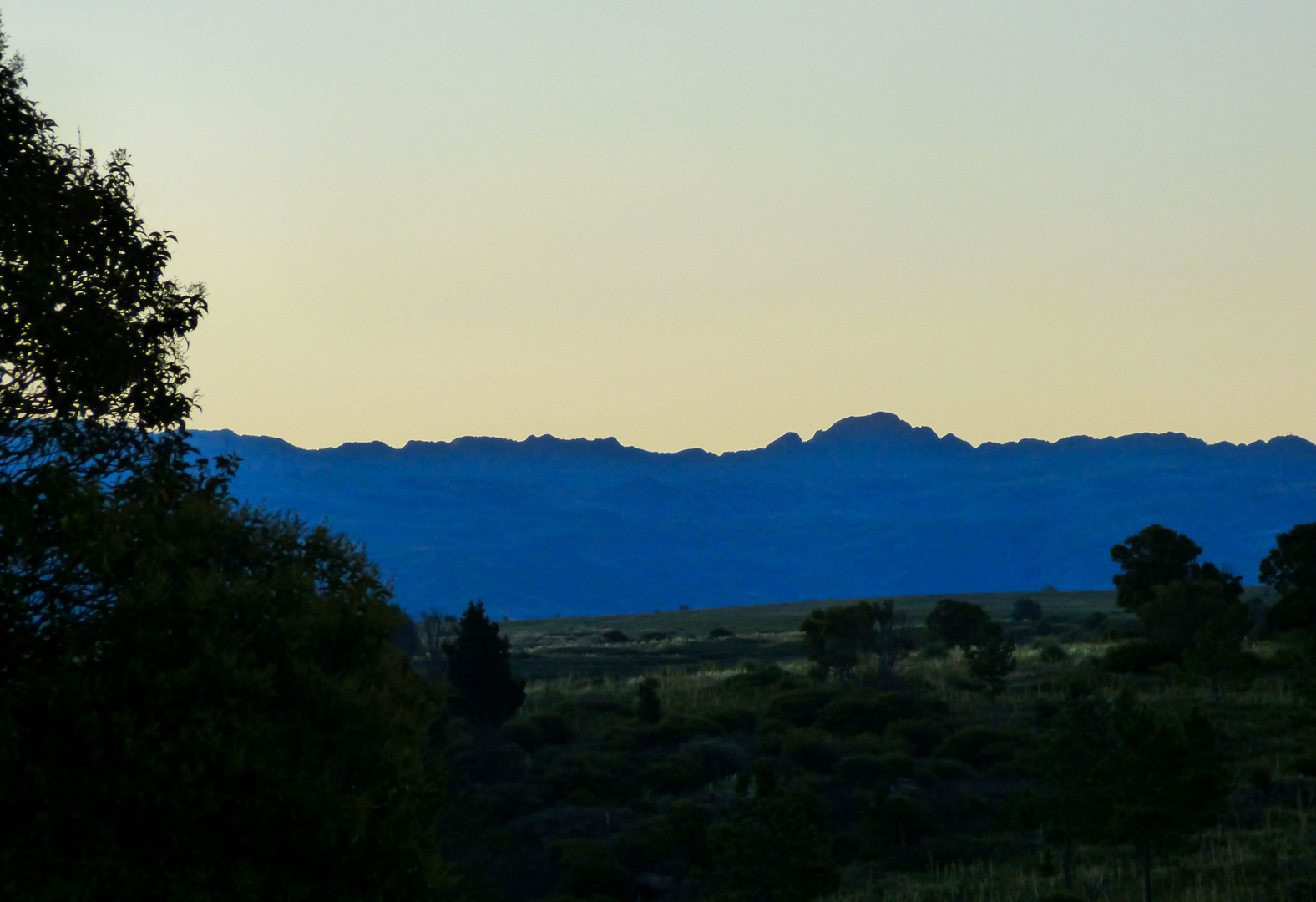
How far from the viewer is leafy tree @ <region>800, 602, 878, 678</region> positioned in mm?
54781

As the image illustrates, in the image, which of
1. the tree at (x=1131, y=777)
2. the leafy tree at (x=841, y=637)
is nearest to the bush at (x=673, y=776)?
the tree at (x=1131, y=777)

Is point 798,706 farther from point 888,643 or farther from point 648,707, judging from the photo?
point 888,643

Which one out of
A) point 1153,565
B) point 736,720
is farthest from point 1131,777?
point 1153,565

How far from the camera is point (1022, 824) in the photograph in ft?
112

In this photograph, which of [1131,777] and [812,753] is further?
[812,753]

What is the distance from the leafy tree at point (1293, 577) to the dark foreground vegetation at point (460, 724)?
20 centimetres

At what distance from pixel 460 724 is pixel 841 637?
18424 millimetres

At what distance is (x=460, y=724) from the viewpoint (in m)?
43.2

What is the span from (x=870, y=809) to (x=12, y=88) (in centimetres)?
2839

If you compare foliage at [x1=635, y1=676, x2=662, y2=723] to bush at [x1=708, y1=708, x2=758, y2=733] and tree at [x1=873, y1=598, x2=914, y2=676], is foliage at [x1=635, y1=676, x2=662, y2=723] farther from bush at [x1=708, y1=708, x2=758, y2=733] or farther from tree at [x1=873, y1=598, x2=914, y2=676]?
tree at [x1=873, y1=598, x2=914, y2=676]

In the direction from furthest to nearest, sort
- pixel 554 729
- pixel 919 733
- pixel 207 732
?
pixel 554 729 < pixel 919 733 < pixel 207 732

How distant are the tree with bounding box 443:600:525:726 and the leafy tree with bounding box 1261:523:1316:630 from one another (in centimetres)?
3505

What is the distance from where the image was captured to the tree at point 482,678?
43938 mm

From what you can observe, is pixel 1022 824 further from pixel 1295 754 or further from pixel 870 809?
pixel 1295 754
